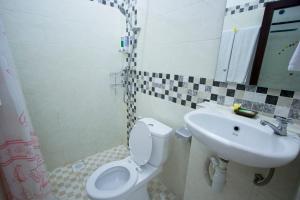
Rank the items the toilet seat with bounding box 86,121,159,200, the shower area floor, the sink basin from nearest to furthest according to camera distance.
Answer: the sink basin → the toilet seat with bounding box 86,121,159,200 → the shower area floor

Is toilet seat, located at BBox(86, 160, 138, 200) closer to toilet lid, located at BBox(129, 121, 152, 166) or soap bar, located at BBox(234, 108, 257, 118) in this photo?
toilet lid, located at BBox(129, 121, 152, 166)

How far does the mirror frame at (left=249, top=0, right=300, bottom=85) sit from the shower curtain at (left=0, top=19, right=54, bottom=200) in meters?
1.39

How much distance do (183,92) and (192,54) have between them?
30cm

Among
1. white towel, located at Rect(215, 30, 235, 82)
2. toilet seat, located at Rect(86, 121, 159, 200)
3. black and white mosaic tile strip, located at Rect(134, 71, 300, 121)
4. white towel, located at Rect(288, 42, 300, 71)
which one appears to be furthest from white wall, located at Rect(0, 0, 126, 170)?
white towel, located at Rect(288, 42, 300, 71)

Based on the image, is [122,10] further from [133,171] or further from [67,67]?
[133,171]

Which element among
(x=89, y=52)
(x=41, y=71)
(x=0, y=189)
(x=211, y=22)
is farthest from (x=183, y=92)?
(x=0, y=189)

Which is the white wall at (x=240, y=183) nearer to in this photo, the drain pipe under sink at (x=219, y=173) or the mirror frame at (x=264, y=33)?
the drain pipe under sink at (x=219, y=173)

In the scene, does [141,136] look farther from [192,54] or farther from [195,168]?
[192,54]

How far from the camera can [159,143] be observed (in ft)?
3.76

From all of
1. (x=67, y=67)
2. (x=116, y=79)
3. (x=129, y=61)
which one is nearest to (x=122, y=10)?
(x=129, y=61)

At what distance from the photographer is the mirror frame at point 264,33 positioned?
0.67m

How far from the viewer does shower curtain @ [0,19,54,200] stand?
805 millimetres

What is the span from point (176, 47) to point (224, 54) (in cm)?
40

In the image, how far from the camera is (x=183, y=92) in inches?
45.1
